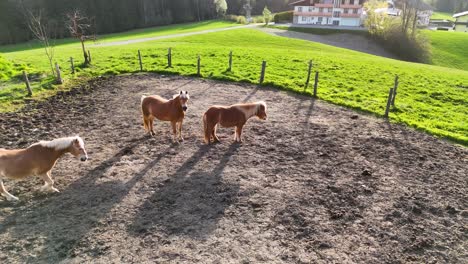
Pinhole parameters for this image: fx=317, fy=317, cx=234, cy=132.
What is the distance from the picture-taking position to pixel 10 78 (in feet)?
59.4

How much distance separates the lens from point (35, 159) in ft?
24.6

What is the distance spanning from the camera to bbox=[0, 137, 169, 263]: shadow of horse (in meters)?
Answer: 6.22

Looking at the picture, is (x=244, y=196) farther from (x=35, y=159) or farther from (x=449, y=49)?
(x=449, y=49)

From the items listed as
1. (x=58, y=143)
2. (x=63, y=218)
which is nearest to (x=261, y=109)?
(x=58, y=143)

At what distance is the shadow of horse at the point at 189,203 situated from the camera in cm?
684

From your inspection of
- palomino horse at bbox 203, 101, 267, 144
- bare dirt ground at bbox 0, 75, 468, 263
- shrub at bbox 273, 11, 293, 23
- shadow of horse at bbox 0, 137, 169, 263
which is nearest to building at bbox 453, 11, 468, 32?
shrub at bbox 273, 11, 293, 23

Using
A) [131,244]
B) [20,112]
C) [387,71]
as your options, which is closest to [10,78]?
[20,112]

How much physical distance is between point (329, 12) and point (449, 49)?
24.6 m

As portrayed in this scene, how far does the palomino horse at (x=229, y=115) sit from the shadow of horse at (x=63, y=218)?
2628 mm

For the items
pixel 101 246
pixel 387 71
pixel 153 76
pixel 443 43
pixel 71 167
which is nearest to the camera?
pixel 101 246

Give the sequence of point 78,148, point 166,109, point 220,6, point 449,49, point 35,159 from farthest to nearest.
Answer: point 220,6 → point 449,49 → point 166,109 → point 78,148 → point 35,159

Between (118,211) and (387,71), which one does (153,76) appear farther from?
(387,71)

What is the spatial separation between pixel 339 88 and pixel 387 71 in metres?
8.02

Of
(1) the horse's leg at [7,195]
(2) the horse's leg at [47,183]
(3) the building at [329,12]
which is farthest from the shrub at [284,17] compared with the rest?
(1) the horse's leg at [7,195]
